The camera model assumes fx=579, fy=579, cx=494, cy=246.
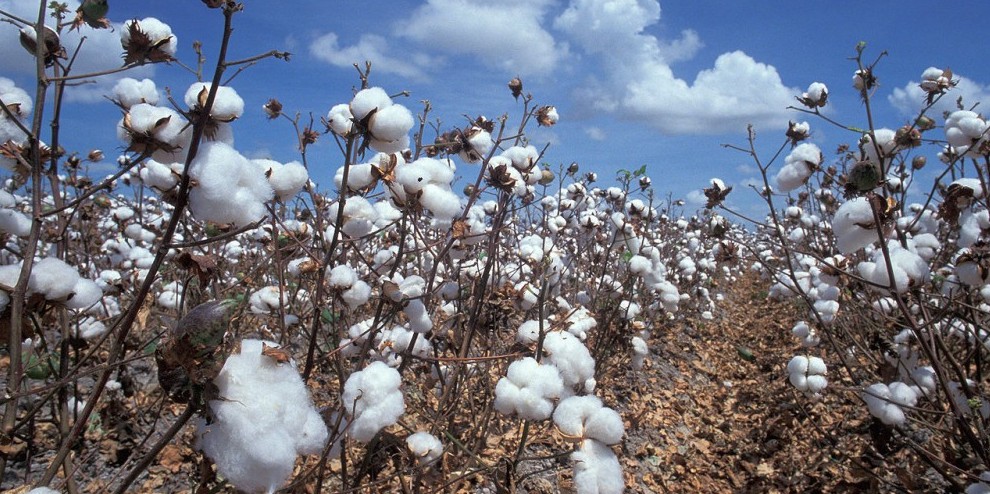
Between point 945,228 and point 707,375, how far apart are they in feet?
9.08

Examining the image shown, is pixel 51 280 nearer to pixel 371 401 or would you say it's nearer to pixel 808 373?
pixel 371 401

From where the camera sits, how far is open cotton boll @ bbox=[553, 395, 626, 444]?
1397mm

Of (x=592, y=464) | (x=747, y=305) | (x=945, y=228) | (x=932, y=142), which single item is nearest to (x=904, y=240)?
(x=932, y=142)

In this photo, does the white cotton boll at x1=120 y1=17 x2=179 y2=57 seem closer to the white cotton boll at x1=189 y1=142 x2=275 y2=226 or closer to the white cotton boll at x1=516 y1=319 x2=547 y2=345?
the white cotton boll at x1=189 y1=142 x2=275 y2=226

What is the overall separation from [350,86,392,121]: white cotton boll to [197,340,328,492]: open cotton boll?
64 cm

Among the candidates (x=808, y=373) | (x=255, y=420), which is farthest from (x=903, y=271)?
(x=255, y=420)

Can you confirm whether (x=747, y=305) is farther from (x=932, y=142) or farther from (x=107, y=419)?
(x=107, y=419)

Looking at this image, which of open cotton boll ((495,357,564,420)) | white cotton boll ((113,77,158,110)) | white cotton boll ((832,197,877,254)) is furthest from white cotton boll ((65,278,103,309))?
white cotton boll ((832,197,877,254))

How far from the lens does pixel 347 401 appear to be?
149cm

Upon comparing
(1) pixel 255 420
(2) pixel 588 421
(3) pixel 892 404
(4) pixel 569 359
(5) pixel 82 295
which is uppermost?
(3) pixel 892 404

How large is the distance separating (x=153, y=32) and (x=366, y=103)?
492mm

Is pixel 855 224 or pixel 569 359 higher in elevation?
pixel 855 224

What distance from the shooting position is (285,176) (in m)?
1.48

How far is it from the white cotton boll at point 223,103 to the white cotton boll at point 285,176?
0.35m
